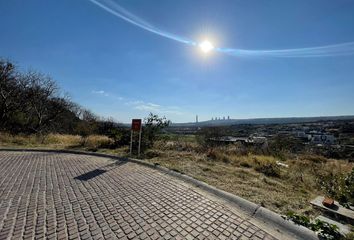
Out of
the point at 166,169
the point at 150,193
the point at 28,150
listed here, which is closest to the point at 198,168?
the point at 166,169

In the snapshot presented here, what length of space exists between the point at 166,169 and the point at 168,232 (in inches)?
153

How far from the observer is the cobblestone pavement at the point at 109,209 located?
3.15 m

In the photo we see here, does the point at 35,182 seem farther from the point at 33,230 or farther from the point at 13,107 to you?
the point at 13,107

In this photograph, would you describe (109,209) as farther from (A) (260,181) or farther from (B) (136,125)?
(B) (136,125)

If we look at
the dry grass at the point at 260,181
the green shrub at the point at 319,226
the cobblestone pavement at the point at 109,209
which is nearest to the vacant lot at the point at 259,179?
the dry grass at the point at 260,181

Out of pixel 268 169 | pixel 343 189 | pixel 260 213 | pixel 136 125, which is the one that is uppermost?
pixel 136 125

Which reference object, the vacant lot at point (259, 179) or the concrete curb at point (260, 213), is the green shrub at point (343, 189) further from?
the concrete curb at point (260, 213)

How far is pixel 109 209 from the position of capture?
3.94 metres

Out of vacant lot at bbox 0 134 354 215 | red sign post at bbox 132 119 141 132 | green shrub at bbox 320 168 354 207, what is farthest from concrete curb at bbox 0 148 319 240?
red sign post at bbox 132 119 141 132

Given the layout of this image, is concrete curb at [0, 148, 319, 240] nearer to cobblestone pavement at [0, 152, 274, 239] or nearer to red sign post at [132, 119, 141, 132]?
cobblestone pavement at [0, 152, 274, 239]

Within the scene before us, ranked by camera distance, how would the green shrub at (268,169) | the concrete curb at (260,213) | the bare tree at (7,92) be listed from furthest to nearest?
1. the bare tree at (7,92)
2. the green shrub at (268,169)
3. the concrete curb at (260,213)

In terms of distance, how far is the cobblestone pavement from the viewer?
3154 mm

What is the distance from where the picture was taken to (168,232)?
3189 millimetres

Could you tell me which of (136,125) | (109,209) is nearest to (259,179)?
(109,209)
